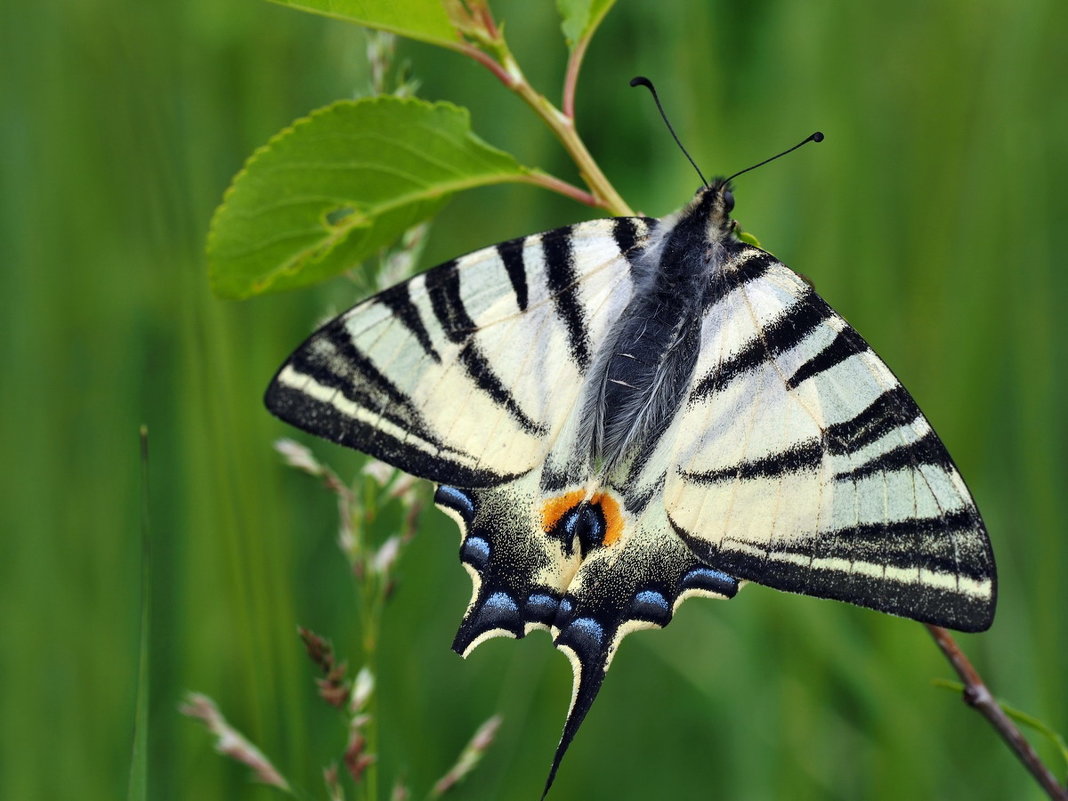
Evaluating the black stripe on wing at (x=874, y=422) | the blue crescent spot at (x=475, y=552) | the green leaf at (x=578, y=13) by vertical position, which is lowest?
the blue crescent spot at (x=475, y=552)

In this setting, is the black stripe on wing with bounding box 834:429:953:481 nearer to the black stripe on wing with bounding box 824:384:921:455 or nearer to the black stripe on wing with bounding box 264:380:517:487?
the black stripe on wing with bounding box 824:384:921:455

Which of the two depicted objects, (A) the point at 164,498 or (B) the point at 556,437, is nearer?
(B) the point at 556,437

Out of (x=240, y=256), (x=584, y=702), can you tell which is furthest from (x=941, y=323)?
(x=240, y=256)

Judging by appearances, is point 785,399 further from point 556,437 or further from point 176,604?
point 176,604

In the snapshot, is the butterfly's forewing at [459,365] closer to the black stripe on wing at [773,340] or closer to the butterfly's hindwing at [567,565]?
the butterfly's hindwing at [567,565]

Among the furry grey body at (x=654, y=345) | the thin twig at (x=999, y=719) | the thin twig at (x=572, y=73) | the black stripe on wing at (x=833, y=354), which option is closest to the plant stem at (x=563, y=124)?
the thin twig at (x=572, y=73)

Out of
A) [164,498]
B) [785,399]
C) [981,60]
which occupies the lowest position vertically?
[164,498]

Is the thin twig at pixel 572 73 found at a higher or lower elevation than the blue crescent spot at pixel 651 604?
higher
